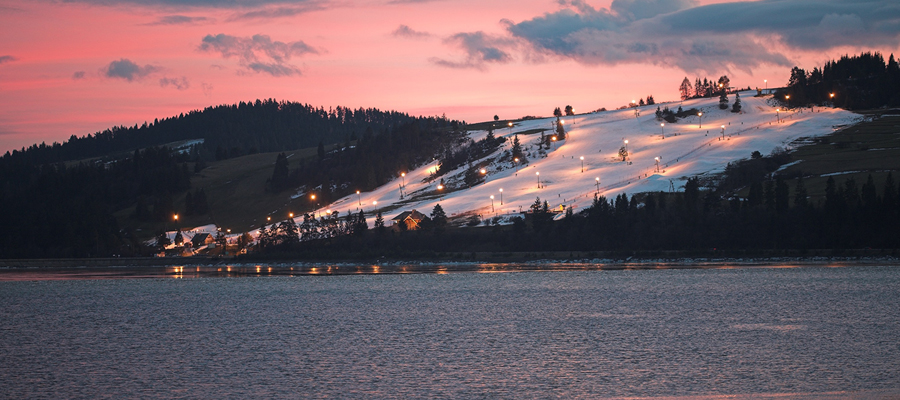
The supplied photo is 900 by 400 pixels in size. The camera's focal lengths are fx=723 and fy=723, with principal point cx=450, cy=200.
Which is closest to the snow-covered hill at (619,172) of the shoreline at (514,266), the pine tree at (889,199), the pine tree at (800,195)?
the pine tree at (800,195)

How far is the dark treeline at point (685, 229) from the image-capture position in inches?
4161

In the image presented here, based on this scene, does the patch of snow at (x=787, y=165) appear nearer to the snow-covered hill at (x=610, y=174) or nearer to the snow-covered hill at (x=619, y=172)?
the snow-covered hill at (x=610, y=174)

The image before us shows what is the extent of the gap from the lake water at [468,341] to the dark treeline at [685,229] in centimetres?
3470

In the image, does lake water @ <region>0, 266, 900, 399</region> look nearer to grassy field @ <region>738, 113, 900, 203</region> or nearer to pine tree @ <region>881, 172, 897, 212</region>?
pine tree @ <region>881, 172, 897, 212</region>

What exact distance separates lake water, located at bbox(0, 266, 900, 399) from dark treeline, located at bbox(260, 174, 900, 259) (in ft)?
114

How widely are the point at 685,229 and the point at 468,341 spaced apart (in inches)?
3216

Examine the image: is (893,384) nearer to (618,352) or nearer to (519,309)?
(618,352)

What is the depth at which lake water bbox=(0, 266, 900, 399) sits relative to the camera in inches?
1146

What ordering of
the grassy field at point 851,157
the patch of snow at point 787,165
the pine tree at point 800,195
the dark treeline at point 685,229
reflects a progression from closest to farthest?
the dark treeline at point 685,229 → the pine tree at point 800,195 → the grassy field at point 851,157 → the patch of snow at point 787,165

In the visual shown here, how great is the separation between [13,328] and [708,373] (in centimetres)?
4438

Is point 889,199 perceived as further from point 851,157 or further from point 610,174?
point 610,174

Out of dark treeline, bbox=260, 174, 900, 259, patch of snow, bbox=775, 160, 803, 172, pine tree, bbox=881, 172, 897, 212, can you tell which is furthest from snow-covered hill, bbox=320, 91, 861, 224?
pine tree, bbox=881, 172, 897, 212

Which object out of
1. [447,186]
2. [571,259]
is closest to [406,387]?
[571,259]

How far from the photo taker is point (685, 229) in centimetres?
11362
